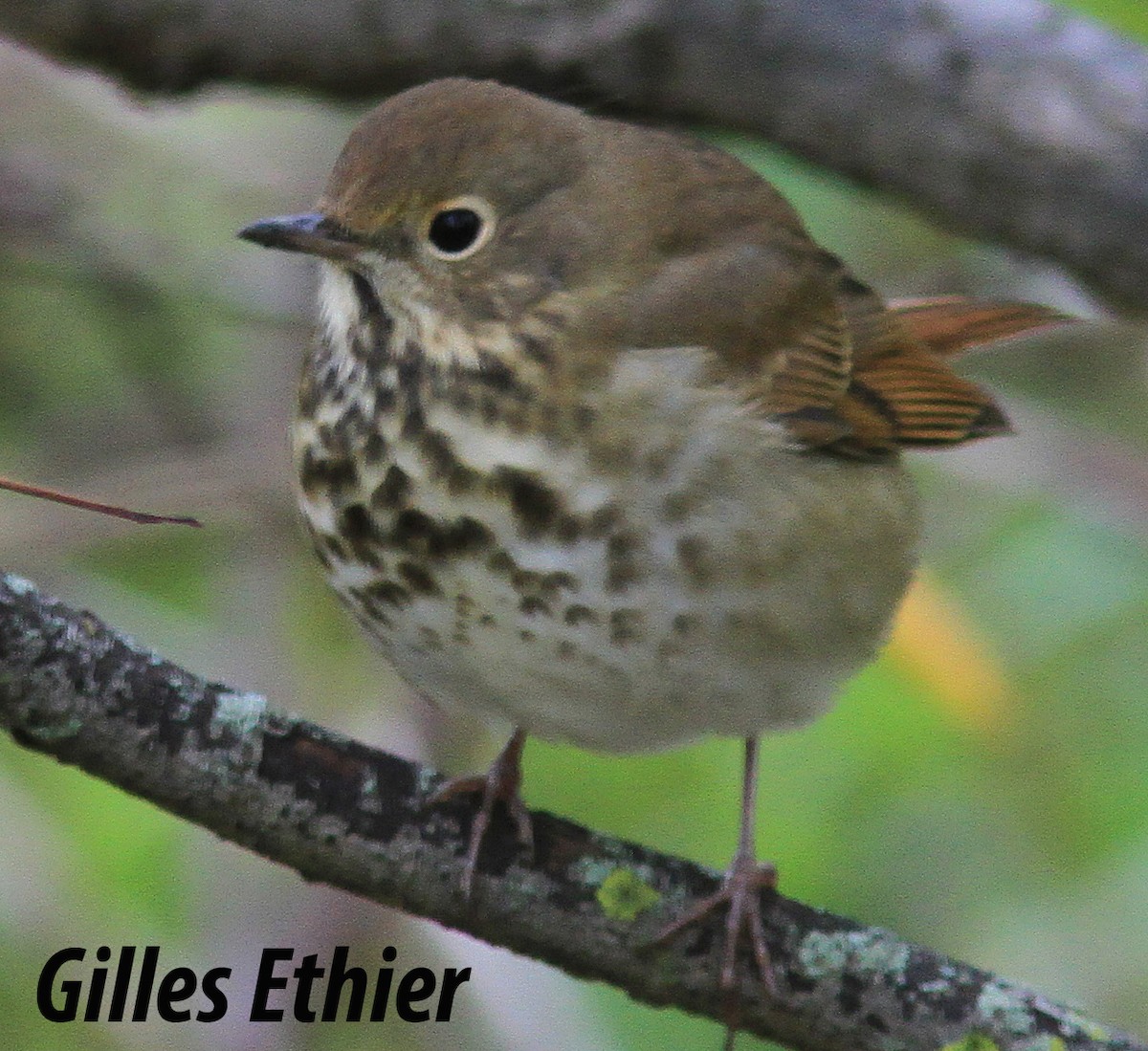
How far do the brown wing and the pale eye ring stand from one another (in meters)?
0.56

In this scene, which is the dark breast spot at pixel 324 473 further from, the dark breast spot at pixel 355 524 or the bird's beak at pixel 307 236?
the bird's beak at pixel 307 236

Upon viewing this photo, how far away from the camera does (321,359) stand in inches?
120

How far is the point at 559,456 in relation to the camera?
2.84m

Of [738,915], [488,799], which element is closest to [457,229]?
[488,799]

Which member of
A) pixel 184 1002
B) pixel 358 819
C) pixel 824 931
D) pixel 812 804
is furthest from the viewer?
pixel 812 804

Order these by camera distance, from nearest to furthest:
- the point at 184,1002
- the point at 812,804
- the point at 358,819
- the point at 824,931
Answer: the point at 358,819
the point at 824,931
the point at 184,1002
the point at 812,804

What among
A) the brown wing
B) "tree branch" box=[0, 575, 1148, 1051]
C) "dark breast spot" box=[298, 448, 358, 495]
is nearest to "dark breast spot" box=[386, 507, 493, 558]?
"dark breast spot" box=[298, 448, 358, 495]

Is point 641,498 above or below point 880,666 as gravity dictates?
below

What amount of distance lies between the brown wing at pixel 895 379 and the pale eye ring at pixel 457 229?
22.1 inches

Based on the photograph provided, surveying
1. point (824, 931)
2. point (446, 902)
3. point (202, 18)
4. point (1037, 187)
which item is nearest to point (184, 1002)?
point (446, 902)

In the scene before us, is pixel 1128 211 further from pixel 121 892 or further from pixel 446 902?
pixel 121 892

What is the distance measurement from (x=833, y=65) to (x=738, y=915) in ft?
5.82

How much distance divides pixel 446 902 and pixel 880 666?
1745 mm

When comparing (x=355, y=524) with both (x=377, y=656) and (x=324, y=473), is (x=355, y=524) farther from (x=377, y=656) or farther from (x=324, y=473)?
(x=377, y=656)
